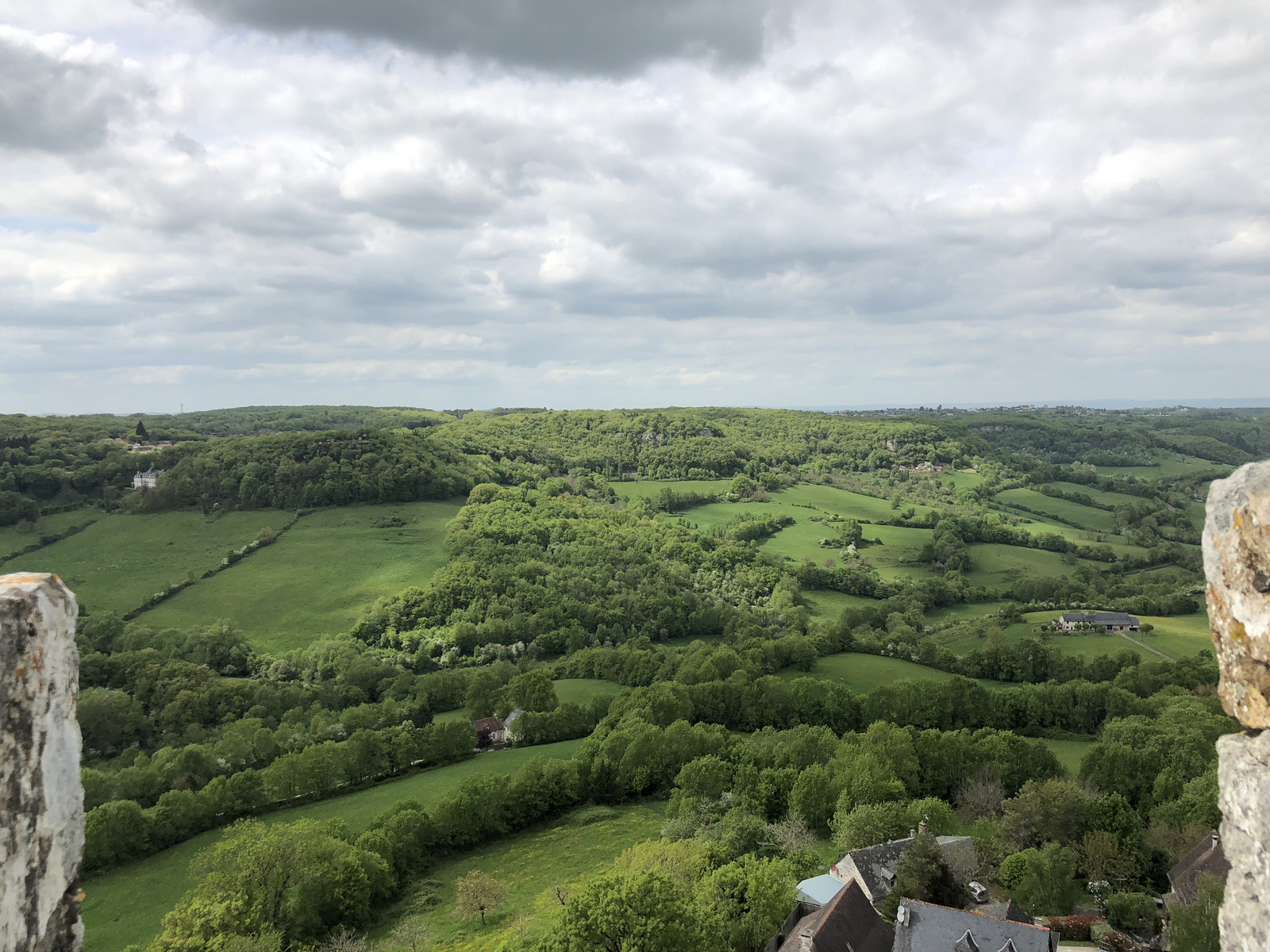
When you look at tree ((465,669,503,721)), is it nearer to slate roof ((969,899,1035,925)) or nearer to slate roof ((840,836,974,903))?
slate roof ((840,836,974,903))

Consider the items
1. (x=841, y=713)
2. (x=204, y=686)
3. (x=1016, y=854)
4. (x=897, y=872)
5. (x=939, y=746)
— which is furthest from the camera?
(x=204, y=686)

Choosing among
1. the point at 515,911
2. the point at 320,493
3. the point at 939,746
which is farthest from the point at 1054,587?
the point at 320,493

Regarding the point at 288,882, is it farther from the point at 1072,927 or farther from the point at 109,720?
the point at 109,720

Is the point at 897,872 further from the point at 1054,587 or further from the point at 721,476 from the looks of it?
the point at 721,476

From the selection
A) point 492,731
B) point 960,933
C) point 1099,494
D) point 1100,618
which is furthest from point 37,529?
point 1099,494

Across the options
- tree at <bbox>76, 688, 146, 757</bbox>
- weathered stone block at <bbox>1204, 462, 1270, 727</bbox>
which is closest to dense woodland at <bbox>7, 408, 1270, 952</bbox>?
tree at <bbox>76, 688, 146, 757</bbox>

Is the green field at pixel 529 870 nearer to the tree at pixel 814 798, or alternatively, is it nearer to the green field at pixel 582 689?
the tree at pixel 814 798

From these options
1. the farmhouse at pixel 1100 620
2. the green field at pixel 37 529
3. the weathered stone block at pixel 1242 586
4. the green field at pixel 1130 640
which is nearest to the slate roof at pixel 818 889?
the weathered stone block at pixel 1242 586
